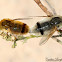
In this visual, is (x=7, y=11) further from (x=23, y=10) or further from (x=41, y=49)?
(x=41, y=49)

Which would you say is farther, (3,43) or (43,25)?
(3,43)

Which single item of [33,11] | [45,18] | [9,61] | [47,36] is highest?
[33,11]

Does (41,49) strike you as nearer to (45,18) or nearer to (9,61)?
(9,61)

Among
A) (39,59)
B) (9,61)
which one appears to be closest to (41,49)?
(39,59)

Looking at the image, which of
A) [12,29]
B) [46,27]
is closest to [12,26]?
[12,29]

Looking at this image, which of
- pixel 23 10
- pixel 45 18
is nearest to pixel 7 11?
pixel 23 10

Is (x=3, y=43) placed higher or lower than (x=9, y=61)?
higher

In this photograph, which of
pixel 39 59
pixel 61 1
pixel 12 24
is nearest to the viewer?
pixel 12 24

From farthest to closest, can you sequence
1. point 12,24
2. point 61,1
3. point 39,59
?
point 61,1
point 39,59
point 12,24

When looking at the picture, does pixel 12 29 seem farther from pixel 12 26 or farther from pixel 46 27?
pixel 46 27
